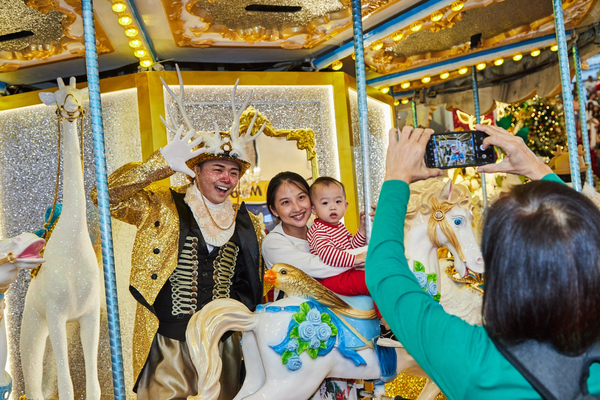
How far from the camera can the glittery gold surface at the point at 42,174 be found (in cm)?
407

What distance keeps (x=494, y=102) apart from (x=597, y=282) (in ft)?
18.0

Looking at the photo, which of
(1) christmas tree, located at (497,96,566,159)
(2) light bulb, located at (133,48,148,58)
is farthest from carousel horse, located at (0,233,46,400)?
(1) christmas tree, located at (497,96,566,159)

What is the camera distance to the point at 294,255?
2496mm

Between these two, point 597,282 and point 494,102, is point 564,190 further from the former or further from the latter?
point 494,102

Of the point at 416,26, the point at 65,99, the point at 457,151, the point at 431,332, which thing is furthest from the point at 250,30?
the point at 431,332

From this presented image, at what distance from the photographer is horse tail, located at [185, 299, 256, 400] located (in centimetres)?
210

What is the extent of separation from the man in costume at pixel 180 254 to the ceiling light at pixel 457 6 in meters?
1.76

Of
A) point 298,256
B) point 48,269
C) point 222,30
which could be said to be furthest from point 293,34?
point 48,269

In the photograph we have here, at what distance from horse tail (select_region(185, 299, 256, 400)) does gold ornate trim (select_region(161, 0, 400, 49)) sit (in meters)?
1.97

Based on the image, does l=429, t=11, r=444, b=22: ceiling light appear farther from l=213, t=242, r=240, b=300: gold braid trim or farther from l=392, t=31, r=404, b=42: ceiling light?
l=213, t=242, r=240, b=300: gold braid trim

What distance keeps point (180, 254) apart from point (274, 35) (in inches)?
77.6

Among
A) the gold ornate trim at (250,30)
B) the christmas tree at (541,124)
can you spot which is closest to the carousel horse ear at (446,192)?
the gold ornate trim at (250,30)

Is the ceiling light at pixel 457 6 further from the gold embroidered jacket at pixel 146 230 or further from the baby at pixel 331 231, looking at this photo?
the gold embroidered jacket at pixel 146 230

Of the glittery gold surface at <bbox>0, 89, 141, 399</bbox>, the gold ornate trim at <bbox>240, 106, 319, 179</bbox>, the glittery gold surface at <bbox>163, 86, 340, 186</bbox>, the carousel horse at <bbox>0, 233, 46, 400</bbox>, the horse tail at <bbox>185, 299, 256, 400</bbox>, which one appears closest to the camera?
the carousel horse at <bbox>0, 233, 46, 400</bbox>
